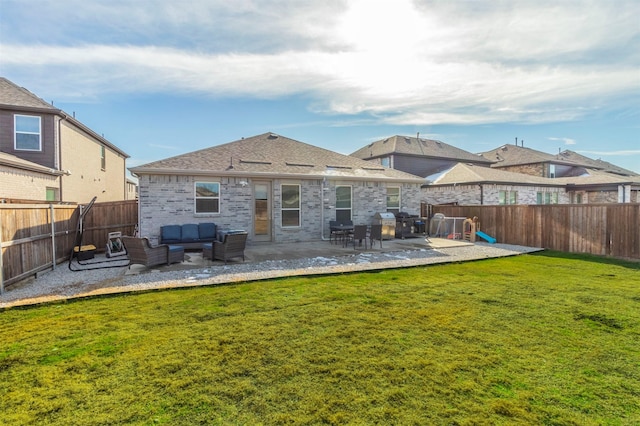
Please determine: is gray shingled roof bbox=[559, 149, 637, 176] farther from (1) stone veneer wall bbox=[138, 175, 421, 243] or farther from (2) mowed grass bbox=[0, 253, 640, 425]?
(2) mowed grass bbox=[0, 253, 640, 425]

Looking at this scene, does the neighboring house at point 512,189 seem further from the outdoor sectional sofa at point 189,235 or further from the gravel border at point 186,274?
the outdoor sectional sofa at point 189,235

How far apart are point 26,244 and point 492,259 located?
12.5 m

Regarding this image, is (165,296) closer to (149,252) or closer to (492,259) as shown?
(149,252)

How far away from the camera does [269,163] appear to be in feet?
43.7

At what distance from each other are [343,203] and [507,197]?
13049mm

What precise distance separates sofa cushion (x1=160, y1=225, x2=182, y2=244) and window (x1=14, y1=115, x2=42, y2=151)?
26.9 ft

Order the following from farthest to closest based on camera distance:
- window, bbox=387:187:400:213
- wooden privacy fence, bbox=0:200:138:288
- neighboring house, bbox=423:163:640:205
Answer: neighboring house, bbox=423:163:640:205 < window, bbox=387:187:400:213 < wooden privacy fence, bbox=0:200:138:288

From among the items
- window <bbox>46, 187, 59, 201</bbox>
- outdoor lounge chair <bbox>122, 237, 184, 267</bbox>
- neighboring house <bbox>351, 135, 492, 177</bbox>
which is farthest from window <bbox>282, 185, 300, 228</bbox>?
neighboring house <bbox>351, 135, 492, 177</bbox>

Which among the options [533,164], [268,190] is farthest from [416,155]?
[268,190]

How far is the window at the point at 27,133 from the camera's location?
13344mm

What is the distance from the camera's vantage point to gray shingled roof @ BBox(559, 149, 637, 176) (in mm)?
35094

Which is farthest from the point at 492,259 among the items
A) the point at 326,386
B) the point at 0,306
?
the point at 0,306

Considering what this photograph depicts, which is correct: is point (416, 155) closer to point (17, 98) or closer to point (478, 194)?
Result: point (478, 194)

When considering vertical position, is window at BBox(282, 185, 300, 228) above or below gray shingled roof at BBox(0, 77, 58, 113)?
below
